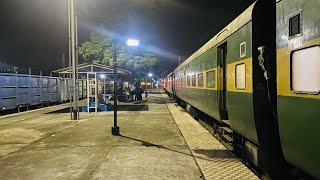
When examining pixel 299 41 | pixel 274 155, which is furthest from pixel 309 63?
pixel 274 155

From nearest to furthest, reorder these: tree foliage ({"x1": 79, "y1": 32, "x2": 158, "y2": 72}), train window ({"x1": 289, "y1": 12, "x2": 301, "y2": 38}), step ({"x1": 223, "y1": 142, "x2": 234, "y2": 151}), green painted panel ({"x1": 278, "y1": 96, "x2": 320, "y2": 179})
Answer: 1. green painted panel ({"x1": 278, "y1": 96, "x2": 320, "y2": 179})
2. train window ({"x1": 289, "y1": 12, "x2": 301, "y2": 38})
3. step ({"x1": 223, "y1": 142, "x2": 234, "y2": 151})
4. tree foliage ({"x1": 79, "y1": 32, "x2": 158, "y2": 72})

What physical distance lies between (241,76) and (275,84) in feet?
4.28

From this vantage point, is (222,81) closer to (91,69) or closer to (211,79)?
(211,79)

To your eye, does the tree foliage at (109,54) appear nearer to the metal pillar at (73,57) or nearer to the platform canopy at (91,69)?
the platform canopy at (91,69)

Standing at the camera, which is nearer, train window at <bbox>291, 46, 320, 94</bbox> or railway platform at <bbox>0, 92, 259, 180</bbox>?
train window at <bbox>291, 46, 320, 94</bbox>

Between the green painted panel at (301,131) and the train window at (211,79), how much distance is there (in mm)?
5211

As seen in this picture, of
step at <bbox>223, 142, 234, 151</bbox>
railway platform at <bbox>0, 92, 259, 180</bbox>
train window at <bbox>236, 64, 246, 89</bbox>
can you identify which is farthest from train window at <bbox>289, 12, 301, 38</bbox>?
step at <bbox>223, 142, 234, 151</bbox>

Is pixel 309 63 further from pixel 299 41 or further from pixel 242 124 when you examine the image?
pixel 242 124

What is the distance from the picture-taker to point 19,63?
58406mm

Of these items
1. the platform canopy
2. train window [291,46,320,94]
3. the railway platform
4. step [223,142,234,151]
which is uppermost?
the platform canopy

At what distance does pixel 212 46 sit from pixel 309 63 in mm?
6208

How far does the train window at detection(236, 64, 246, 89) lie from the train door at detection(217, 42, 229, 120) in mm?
2166

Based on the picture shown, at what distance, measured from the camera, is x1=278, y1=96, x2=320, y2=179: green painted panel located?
3438mm

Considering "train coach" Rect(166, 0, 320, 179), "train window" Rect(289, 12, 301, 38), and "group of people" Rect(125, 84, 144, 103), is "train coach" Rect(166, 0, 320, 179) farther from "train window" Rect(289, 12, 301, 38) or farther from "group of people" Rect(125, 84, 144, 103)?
"group of people" Rect(125, 84, 144, 103)
